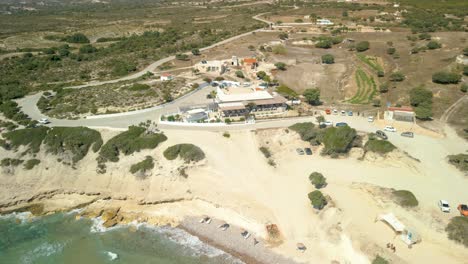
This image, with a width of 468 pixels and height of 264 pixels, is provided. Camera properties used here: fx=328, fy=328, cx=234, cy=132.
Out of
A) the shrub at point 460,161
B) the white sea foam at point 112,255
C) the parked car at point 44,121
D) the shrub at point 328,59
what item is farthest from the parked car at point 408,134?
the parked car at point 44,121

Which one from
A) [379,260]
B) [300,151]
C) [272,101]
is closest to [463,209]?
[379,260]

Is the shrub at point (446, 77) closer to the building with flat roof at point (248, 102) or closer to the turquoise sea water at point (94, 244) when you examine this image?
the building with flat roof at point (248, 102)

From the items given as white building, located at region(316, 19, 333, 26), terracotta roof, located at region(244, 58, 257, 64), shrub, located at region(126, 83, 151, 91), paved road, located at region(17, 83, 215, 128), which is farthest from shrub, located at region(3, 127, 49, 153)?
white building, located at region(316, 19, 333, 26)

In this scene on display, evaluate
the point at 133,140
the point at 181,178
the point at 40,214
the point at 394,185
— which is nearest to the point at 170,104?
the point at 133,140

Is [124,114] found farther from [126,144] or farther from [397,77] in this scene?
[397,77]

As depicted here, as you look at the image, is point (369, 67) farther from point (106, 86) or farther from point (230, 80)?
point (106, 86)
